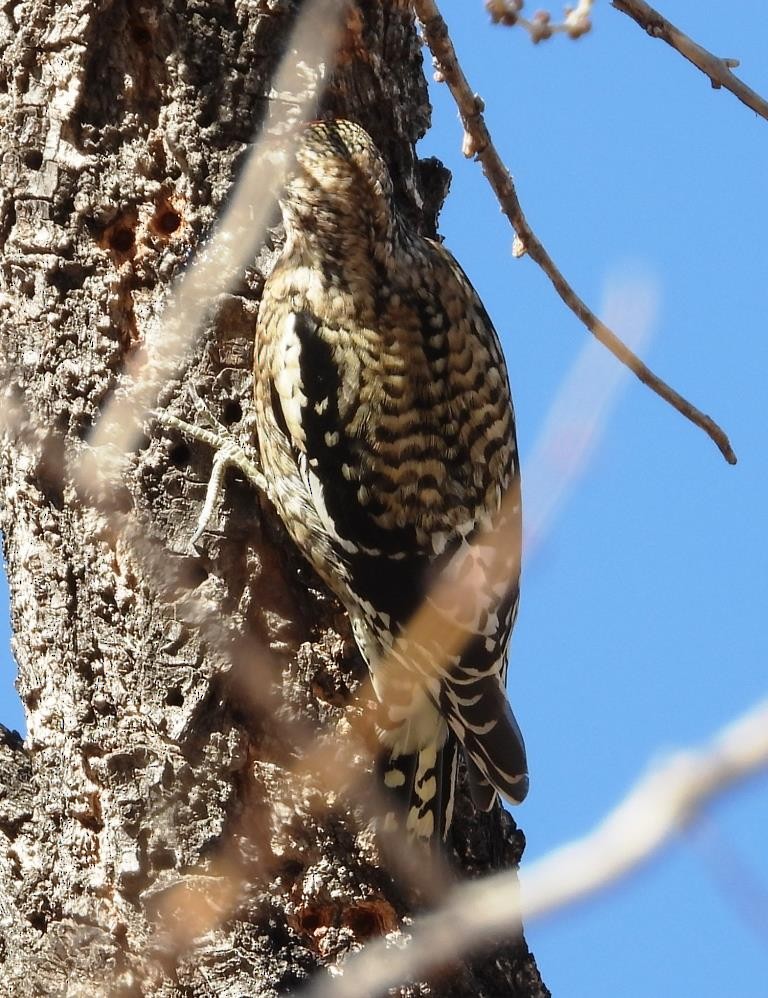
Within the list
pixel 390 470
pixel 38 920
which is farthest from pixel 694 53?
pixel 38 920

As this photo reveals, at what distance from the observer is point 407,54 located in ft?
11.0

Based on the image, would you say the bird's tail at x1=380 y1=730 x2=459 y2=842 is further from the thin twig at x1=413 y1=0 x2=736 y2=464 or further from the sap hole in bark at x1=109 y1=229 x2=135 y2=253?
the sap hole in bark at x1=109 y1=229 x2=135 y2=253

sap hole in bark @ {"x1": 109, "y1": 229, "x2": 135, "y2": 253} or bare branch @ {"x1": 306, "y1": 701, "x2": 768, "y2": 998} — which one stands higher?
sap hole in bark @ {"x1": 109, "y1": 229, "x2": 135, "y2": 253}

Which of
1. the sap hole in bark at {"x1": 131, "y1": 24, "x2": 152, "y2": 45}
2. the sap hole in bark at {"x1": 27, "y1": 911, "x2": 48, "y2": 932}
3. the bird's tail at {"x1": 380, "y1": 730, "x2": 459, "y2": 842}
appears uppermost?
the sap hole in bark at {"x1": 131, "y1": 24, "x2": 152, "y2": 45}

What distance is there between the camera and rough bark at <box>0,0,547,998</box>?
2.79m

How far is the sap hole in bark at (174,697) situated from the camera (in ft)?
9.33

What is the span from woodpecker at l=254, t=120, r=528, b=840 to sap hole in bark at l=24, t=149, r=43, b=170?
577mm

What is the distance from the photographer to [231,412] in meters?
3.21

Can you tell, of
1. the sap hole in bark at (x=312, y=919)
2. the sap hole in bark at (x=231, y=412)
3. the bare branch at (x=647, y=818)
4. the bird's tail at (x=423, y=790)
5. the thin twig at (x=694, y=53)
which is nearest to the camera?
the bare branch at (x=647, y=818)

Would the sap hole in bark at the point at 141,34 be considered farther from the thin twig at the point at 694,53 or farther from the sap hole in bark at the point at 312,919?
the sap hole in bark at the point at 312,919

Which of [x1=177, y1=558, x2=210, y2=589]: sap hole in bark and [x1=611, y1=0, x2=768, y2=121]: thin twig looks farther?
[x1=177, y1=558, x2=210, y2=589]: sap hole in bark

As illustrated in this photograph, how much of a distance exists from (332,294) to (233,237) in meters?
0.32

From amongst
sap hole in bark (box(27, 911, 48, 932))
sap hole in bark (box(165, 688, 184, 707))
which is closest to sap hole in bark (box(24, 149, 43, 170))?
sap hole in bark (box(165, 688, 184, 707))

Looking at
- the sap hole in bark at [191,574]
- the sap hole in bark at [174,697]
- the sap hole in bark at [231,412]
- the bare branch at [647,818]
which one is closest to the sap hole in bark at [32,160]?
the sap hole in bark at [231,412]
